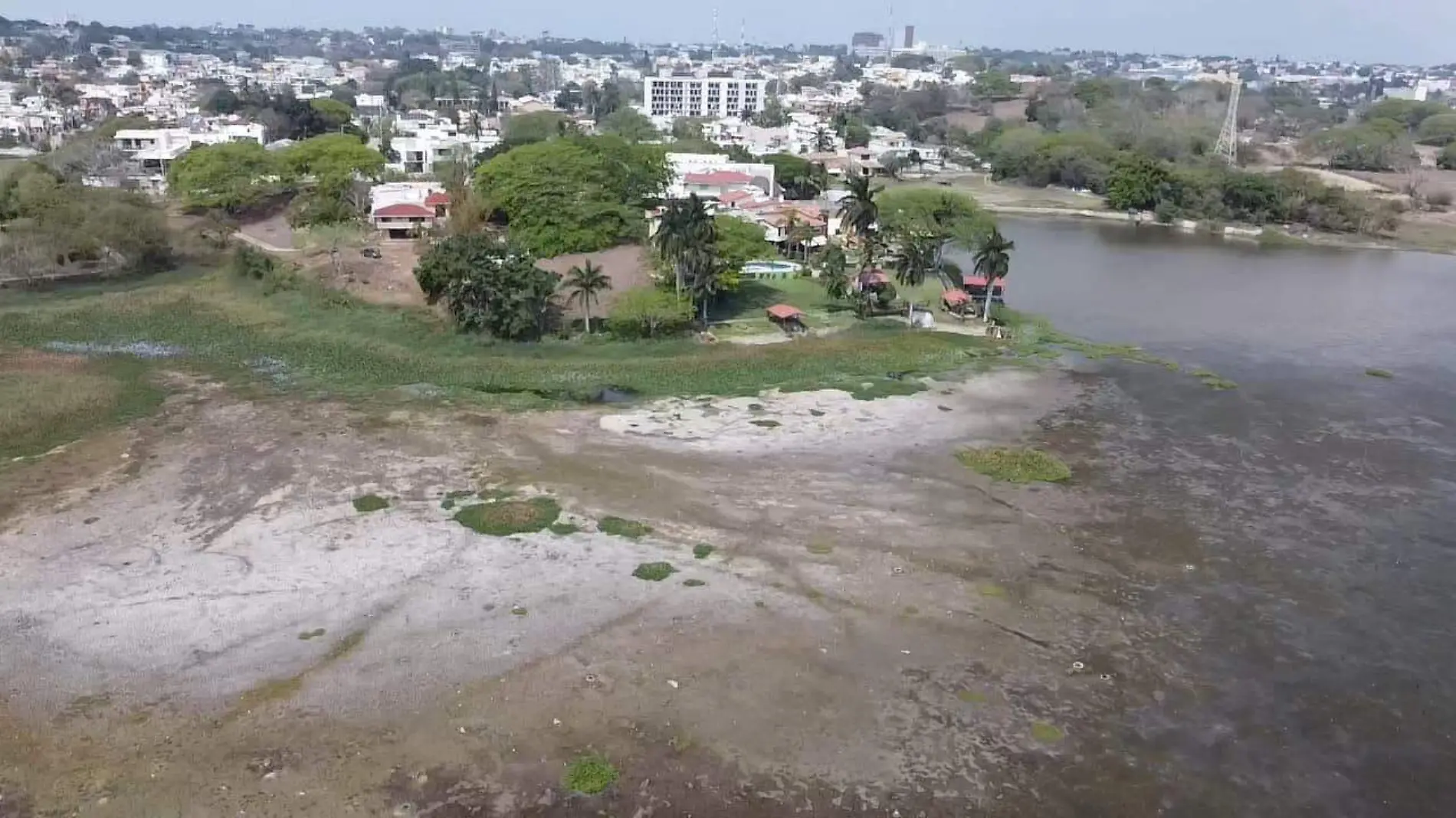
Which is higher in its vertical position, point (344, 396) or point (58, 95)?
point (58, 95)

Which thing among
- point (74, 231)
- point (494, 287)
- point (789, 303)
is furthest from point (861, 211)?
point (74, 231)

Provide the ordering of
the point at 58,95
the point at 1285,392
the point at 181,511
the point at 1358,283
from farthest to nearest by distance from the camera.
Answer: the point at 58,95, the point at 1358,283, the point at 1285,392, the point at 181,511

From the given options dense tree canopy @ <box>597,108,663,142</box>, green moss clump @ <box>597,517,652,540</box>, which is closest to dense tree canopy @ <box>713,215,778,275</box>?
green moss clump @ <box>597,517,652,540</box>

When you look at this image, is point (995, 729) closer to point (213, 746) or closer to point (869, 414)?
point (213, 746)

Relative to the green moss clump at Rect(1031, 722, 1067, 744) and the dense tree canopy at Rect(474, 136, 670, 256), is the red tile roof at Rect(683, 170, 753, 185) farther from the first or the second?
the green moss clump at Rect(1031, 722, 1067, 744)

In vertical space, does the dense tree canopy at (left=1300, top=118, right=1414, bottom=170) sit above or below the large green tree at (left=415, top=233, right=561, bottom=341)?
above

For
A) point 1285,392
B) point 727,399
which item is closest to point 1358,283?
point 1285,392

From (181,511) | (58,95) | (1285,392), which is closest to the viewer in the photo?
(181,511)
